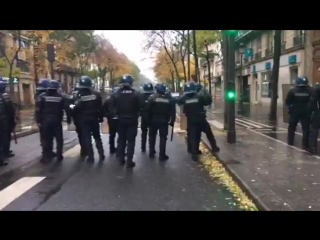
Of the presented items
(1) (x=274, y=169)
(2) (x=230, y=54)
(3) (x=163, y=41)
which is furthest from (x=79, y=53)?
(1) (x=274, y=169)

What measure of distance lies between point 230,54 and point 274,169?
414 centimetres

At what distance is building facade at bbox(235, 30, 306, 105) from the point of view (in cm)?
2860

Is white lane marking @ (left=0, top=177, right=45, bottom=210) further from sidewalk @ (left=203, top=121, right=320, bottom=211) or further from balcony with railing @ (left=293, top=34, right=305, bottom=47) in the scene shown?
→ balcony with railing @ (left=293, top=34, right=305, bottom=47)

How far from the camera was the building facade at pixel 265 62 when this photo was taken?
28.6 m

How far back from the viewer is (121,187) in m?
6.45

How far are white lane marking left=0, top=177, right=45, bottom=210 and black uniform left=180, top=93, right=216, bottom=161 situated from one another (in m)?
3.43

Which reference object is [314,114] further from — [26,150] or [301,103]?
[26,150]


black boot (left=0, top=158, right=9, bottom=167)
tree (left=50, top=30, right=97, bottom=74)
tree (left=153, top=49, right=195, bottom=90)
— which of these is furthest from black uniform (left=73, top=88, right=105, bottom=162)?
tree (left=153, top=49, right=195, bottom=90)

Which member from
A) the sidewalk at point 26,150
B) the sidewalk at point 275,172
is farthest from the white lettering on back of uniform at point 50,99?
the sidewalk at point 275,172

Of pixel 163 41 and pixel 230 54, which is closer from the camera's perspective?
pixel 230 54

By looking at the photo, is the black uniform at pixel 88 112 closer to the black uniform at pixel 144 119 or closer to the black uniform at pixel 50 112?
the black uniform at pixel 50 112
